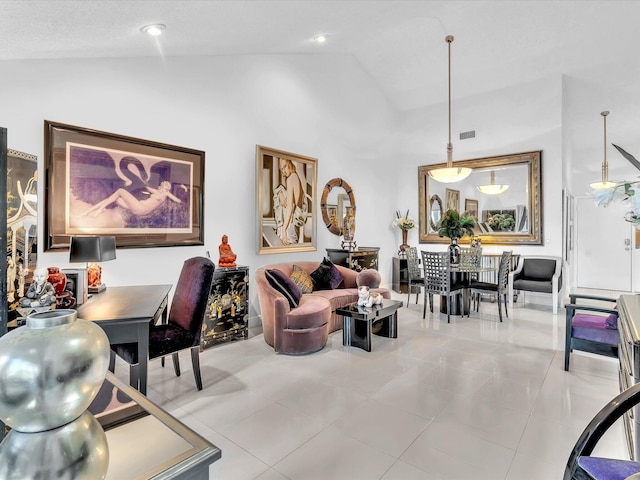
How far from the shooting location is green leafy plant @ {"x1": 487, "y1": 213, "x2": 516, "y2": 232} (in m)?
6.77

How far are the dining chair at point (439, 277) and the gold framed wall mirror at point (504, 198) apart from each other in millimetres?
2154

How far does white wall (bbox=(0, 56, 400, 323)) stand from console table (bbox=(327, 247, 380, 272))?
0.28 metres

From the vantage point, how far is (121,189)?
3.59 meters

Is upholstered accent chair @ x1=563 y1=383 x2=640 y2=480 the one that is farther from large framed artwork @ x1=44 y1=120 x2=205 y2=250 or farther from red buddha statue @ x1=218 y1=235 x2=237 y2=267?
large framed artwork @ x1=44 y1=120 x2=205 y2=250

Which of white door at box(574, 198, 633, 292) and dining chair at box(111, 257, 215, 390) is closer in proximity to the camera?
dining chair at box(111, 257, 215, 390)

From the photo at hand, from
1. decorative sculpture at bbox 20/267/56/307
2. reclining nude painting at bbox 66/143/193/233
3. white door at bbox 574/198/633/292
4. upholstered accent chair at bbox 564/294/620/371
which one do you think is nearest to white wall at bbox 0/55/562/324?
reclining nude painting at bbox 66/143/193/233

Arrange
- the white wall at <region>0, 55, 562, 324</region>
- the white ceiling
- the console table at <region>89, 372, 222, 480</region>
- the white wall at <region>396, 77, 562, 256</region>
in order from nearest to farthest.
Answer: the console table at <region>89, 372, 222, 480</region> < the white ceiling < the white wall at <region>0, 55, 562, 324</region> < the white wall at <region>396, 77, 562, 256</region>

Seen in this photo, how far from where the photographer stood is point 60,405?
2.91ft

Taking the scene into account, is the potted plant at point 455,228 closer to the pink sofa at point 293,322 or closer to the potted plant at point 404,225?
the potted plant at point 404,225

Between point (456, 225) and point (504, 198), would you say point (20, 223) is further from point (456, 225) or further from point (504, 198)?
point (504, 198)

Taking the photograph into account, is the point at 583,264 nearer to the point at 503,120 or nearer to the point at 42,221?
the point at 503,120

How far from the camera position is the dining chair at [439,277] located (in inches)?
205

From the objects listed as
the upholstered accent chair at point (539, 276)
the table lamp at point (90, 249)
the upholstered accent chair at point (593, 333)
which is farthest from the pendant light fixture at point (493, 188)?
the table lamp at point (90, 249)

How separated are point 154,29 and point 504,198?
6.38m
